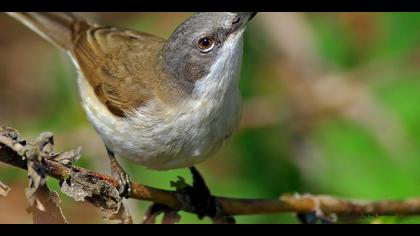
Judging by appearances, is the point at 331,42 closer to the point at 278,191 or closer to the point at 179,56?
the point at 278,191

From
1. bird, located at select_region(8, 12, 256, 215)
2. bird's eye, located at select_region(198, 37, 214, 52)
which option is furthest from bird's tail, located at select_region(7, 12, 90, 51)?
bird's eye, located at select_region(198, 37, 214, 52)

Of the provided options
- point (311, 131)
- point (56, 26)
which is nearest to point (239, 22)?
point (56, 26)

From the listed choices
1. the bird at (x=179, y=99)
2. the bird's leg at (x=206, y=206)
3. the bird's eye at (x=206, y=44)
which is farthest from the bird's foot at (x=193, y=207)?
the bird's eye at (x=206, y=44)

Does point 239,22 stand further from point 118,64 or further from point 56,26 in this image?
point 56,26

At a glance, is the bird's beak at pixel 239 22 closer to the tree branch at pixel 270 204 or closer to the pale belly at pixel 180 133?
the pale belly at pixel 180 133

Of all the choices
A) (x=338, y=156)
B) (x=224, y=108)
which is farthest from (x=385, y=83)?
(x=224, y=108)

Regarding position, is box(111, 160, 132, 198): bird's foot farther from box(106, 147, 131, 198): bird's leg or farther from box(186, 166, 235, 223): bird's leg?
box(186, 166, 235, 223): bird's leg
